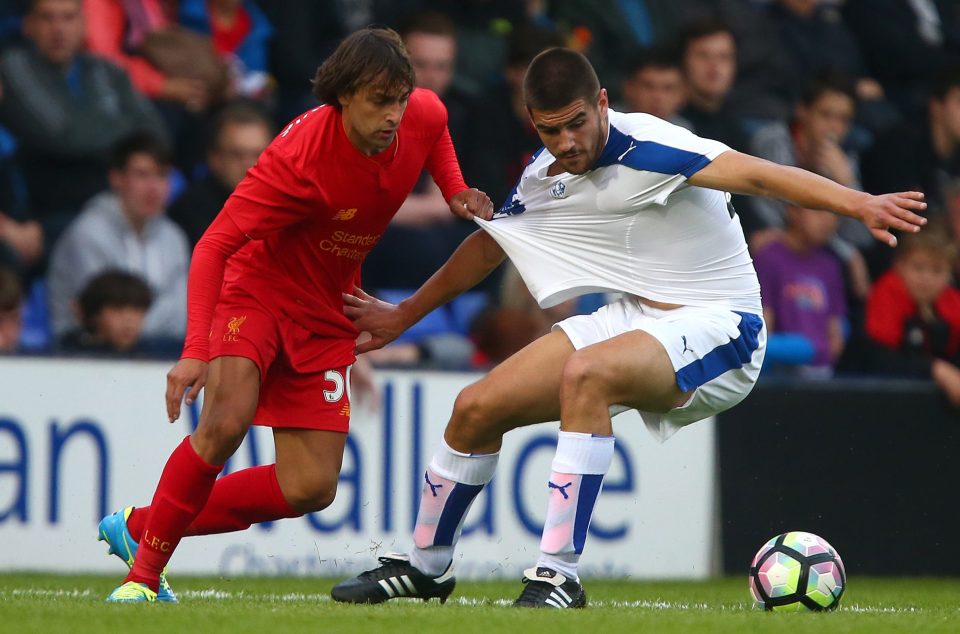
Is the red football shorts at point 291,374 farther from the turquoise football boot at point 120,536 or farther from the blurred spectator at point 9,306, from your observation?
the blurred spectator at point 9,306

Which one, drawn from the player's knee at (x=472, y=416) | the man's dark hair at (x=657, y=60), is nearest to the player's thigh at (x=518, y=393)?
the player's knee at (x=472, y=416)

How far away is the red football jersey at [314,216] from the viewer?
5422 millimetres

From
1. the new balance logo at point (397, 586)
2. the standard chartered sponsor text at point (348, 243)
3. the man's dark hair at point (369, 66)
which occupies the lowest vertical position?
the new balance logo at point (397, 586)

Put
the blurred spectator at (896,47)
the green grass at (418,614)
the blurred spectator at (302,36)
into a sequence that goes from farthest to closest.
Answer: the blurred spectator at (896,47) → the blurred spectator at (302,36) → the green grass at (418,614)

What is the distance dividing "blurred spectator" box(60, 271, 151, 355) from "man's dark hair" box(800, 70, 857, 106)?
199 inches

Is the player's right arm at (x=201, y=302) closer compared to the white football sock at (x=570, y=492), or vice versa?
the player's right arm at (x=201, y=302)

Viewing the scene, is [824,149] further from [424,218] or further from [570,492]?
[570,492]

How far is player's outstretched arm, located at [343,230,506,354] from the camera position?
6.01 m

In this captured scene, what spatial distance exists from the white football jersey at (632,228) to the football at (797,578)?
88 centimetres

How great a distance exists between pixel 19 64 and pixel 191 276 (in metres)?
4.29

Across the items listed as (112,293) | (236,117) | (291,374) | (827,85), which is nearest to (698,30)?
(827,85)

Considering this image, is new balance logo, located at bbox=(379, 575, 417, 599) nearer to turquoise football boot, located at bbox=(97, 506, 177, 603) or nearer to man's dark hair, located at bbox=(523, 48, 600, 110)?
turquoise football boot, located at bbox=(97, 506, 177, 603)

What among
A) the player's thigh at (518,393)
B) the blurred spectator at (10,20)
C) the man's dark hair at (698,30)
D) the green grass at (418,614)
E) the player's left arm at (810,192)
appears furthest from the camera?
the man's dark hair at (698,30)

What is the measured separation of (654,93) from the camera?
10.2m
